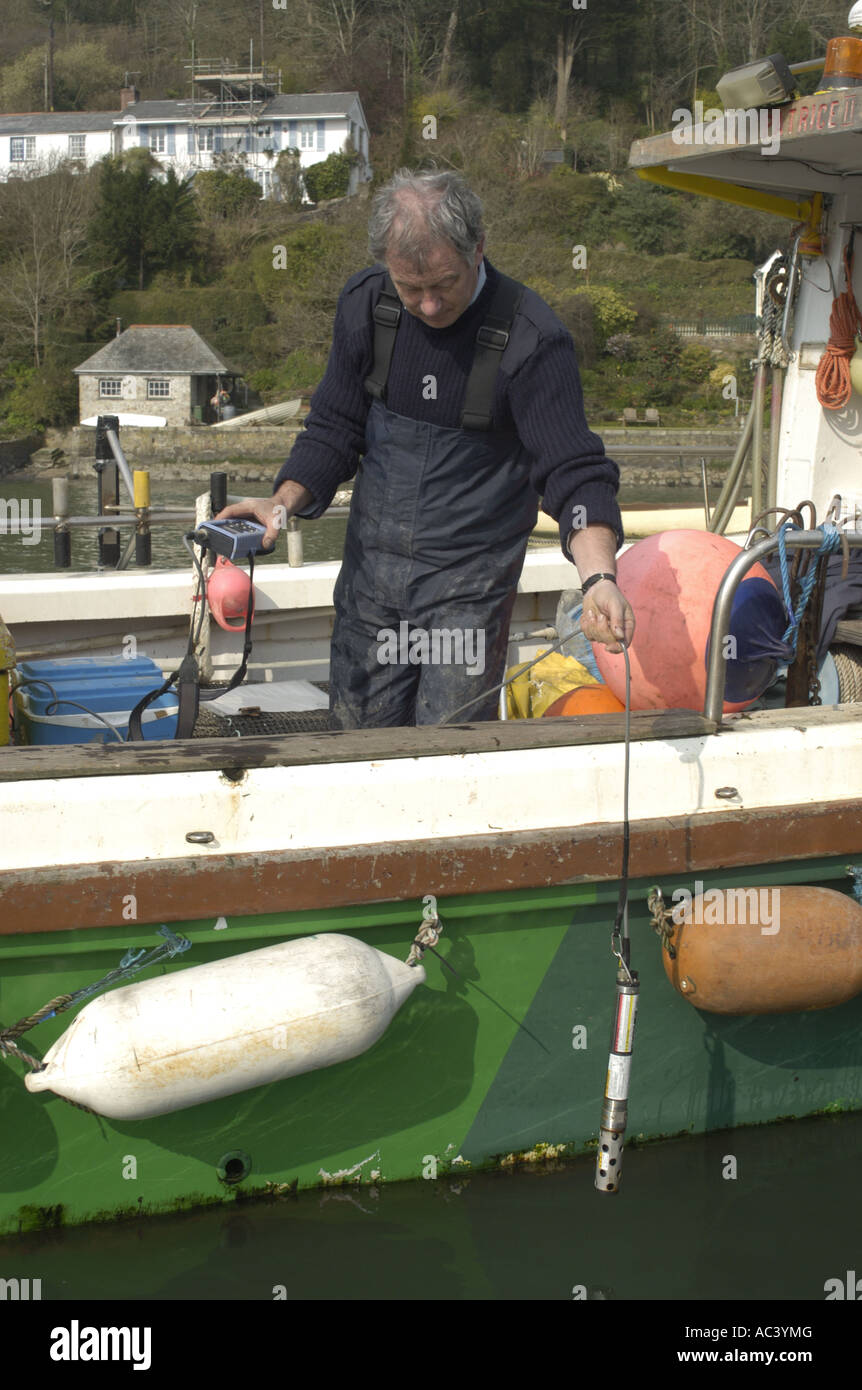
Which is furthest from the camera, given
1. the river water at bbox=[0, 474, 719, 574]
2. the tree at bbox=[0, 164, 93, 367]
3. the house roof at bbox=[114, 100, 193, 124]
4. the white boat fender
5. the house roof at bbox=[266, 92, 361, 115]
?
the house roof at bbox=[114, 100, 193, 124]

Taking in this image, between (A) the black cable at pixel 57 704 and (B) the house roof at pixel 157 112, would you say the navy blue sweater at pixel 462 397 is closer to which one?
(A) the black cable at pixel 57 704

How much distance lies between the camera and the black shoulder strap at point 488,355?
3.12 metres

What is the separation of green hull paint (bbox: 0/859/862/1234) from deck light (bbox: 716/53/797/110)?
2.66 m

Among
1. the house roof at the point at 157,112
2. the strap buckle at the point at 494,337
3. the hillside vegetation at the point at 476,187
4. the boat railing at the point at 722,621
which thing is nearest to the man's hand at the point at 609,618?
the boat railing at the point at 722,621

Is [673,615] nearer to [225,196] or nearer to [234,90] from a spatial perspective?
[225,196]

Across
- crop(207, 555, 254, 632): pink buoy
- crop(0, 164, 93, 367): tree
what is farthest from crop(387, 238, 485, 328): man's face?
crop(0, 164, 93, 367): tree

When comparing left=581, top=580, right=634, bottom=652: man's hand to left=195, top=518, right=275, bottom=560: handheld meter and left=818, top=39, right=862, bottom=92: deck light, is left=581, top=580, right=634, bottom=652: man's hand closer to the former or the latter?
left=195, top=518, right=275, bottom=560: handheld meter

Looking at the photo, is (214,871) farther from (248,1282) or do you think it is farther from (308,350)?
(308,350)

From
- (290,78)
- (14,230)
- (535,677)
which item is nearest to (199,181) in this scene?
(14,230)

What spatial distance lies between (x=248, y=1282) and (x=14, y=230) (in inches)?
2672

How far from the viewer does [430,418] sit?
324cm

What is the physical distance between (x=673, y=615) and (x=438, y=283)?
1.09 metres

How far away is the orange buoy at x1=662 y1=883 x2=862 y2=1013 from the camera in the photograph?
9.90 feet

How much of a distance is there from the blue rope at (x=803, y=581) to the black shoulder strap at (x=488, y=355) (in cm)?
84
